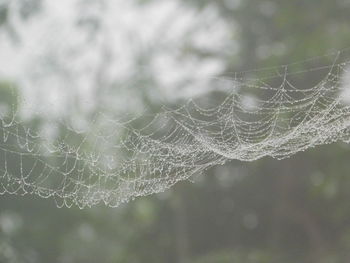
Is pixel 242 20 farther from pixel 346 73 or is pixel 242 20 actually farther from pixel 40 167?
pixel 40 167

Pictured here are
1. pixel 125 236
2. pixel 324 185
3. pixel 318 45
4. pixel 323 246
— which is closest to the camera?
pixel 318 45

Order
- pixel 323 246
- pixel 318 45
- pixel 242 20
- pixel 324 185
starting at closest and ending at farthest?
pixel 318 45, pixel 324 185, pixel 323 246, pixel 242 20

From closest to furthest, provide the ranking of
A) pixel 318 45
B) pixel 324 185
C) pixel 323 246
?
pixel 318 45 → pixel 324 185 → pixel 323 246

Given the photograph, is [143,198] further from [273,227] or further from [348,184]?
[348,184]

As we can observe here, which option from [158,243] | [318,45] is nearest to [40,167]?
[158,243]

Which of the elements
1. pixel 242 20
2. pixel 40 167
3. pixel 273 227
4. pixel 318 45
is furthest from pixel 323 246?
pixel 40 167

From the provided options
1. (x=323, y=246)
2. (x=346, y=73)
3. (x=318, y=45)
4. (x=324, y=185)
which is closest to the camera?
(x=346, y=73)

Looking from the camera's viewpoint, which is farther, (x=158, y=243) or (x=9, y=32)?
(x=158, y=243)

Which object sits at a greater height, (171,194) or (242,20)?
(242,20)

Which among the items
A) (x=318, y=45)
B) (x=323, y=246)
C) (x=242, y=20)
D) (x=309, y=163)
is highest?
(x=242, y=20)
